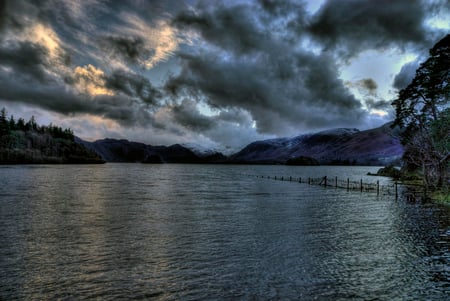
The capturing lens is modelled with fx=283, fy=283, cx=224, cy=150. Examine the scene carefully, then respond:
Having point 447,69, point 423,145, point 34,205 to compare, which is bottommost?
point 34,205

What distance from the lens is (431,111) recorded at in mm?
54344

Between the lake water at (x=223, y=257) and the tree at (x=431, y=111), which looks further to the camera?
the tree at (x=431, y=111)

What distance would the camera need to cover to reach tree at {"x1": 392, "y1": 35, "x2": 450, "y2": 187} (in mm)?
47406

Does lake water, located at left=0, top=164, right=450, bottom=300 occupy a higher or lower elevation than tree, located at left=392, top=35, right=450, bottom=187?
lower

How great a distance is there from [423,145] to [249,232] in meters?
48.9

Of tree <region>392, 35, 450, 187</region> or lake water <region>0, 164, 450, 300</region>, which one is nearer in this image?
lake water <region>0, 164, 450, 300</region>

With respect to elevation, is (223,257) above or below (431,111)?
below

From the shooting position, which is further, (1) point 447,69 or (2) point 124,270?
(1) point 447,69

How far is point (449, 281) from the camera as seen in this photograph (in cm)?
1528

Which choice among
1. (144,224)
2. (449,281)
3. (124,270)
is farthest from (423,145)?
(124,270)

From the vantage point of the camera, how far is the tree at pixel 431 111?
4741 cm

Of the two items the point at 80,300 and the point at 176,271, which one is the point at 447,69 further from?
the point at 80,300

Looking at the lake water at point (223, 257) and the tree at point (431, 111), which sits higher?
the tree at point (431, 111)

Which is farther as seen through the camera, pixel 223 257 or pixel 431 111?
pixel 431 111
